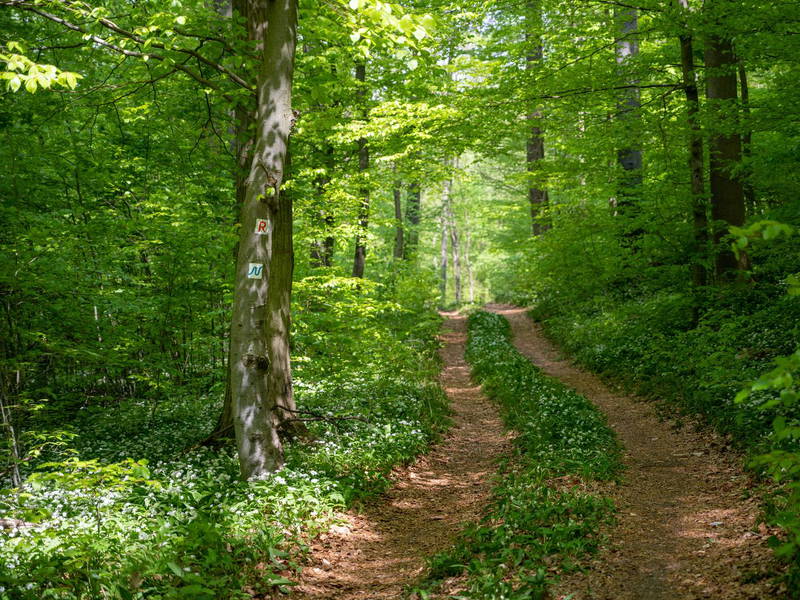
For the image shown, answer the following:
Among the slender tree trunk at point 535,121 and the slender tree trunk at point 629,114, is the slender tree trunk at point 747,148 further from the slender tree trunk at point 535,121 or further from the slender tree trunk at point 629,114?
the slender tree trunk at point 535,121

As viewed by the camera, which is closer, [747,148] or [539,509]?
[539,509]

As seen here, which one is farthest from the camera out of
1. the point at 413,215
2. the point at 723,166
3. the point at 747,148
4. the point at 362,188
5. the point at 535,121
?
the point at 413,215

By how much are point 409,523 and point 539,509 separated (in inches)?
67.6

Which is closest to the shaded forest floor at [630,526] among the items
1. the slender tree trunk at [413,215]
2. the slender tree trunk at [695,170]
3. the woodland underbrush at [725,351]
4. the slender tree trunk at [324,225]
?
the woodland underbrush at [725,351]

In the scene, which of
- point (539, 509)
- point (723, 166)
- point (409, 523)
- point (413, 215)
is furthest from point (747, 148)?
point (413, 215)

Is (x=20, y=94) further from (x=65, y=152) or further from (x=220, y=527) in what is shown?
(x=220, y=527)

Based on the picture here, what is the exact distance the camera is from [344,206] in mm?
12430

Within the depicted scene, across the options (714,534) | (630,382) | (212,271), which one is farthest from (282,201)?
(630,382)

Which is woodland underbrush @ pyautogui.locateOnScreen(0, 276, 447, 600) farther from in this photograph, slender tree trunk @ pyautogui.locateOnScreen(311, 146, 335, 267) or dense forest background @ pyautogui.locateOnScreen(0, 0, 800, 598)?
slender tree trunk @ pyautogui.locateOnScreen(311, 146, 335, 267)

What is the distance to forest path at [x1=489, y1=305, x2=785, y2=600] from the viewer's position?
4211 mm

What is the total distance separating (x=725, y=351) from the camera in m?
8.95

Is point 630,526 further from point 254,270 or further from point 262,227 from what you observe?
point 262,227

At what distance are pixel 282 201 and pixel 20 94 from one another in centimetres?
447

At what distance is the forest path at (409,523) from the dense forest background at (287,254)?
1.06ft
